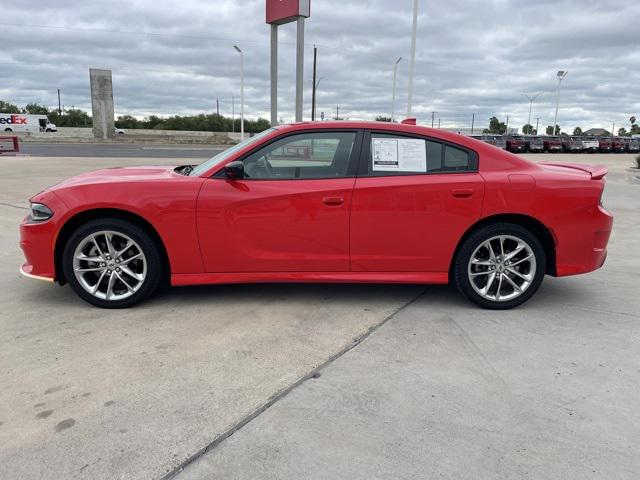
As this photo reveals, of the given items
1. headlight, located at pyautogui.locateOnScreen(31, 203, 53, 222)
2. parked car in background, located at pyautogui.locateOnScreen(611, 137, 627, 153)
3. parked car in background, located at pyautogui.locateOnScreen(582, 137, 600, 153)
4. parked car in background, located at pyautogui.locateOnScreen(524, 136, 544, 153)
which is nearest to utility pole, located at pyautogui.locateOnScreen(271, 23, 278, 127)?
headlight, located at pyautogui.locateOnScreen(31, 203, 53, 222)

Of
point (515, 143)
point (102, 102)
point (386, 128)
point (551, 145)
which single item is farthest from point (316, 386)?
point (102, 102)

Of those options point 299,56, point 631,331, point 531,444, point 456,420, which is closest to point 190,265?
point 456,420

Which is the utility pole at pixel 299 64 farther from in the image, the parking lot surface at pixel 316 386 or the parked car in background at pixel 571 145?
the parked car in background at pixel 571 145

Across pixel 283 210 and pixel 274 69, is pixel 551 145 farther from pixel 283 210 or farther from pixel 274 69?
pixel 283 210

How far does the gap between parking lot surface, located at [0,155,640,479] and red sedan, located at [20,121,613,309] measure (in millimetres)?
318

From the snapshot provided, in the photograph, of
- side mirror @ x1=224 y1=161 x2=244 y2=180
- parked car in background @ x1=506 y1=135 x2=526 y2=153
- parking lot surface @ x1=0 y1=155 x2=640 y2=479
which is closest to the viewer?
parking lot surface @ x1=0 y1=155 x2=640 y2=479

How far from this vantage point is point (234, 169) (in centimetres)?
391

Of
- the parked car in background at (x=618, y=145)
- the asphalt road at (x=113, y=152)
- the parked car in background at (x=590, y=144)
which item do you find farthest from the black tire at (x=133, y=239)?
the parked car in background at (x=618, y=145)

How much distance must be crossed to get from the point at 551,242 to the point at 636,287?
1.39m

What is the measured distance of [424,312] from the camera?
4.13 metres

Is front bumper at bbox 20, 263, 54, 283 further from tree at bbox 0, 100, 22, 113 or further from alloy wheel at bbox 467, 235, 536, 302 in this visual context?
tree at bbox 0, 100, 22, 113

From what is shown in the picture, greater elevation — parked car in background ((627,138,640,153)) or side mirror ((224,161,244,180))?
parked car in background ((627,138,640,153))

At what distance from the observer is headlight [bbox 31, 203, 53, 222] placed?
396 cm

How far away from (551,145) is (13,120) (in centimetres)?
6558
